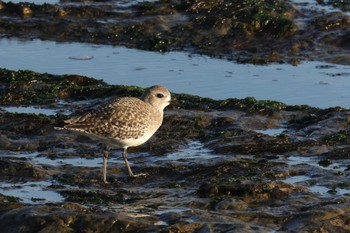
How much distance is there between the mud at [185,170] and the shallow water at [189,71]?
1.13 metres

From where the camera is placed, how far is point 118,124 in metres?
10.5

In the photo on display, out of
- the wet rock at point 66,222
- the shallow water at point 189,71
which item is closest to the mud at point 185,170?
the wet rock at point 66,222

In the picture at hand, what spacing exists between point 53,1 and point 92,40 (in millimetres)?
2292

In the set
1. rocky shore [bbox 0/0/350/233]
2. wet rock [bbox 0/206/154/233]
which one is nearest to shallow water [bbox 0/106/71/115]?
rocky shore [bbox 0/0/350/233]

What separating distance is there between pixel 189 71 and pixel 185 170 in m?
5.29

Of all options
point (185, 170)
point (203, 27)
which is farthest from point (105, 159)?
point (203, 27)

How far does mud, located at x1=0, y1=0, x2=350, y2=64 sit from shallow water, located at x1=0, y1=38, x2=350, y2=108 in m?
0.44

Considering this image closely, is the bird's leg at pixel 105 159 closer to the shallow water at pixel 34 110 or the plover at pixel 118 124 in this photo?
the plover at pixel 118 124

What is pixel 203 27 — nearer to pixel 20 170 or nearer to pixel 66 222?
pixel 20 170

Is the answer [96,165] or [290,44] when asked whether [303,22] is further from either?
[96,165]

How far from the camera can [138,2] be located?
1933cm

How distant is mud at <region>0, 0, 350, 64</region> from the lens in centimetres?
1700

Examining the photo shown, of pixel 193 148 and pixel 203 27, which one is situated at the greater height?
pixel 203 27

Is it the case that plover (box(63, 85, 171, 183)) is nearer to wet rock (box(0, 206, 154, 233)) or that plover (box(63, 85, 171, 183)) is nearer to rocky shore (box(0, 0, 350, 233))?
rocky shore (box(0, 0, 350, 233))
